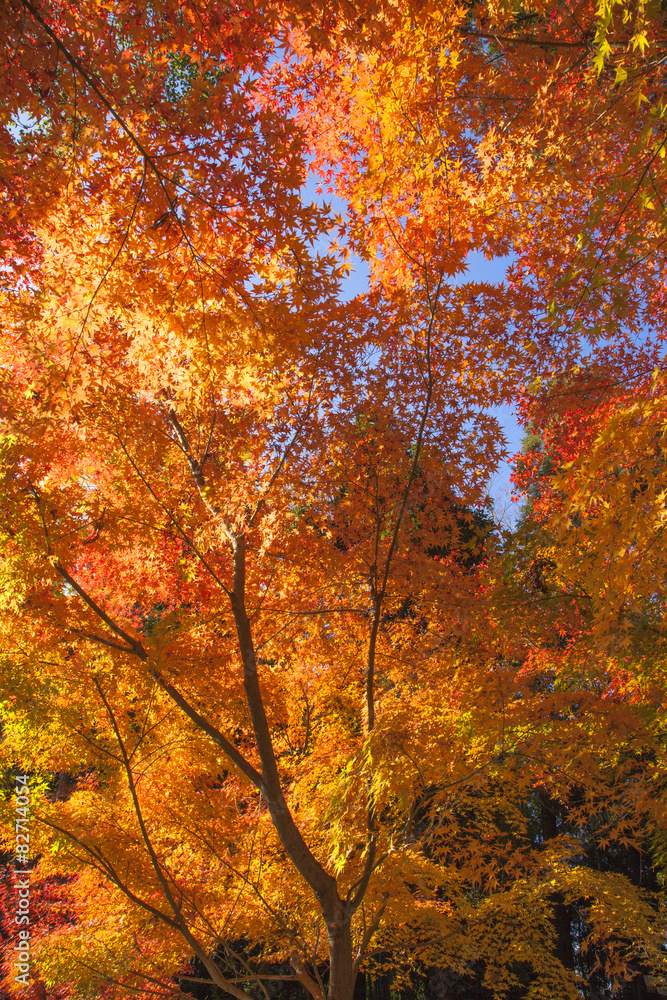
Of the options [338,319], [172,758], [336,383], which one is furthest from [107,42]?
[172,758]

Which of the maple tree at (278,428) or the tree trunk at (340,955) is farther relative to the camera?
the tree trunk at (340,955)

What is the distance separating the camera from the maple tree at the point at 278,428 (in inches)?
111

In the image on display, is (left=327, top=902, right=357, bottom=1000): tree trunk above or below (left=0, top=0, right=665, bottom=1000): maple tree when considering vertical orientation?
below

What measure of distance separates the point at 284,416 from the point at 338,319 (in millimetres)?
779

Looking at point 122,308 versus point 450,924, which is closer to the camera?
point 122,308

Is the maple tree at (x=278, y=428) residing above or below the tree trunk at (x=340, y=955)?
above

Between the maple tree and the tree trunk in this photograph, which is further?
the tree trunk

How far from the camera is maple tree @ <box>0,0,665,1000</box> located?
2830 mm

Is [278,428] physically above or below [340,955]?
above

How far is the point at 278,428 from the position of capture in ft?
13.0

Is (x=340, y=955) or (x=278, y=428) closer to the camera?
(x=340, y=955)

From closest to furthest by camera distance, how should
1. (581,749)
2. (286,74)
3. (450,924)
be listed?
1. (286,74)
2. (581,749)
3. (450,924)

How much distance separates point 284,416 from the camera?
3965 millimetres

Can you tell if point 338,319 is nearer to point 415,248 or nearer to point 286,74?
point 415,248
